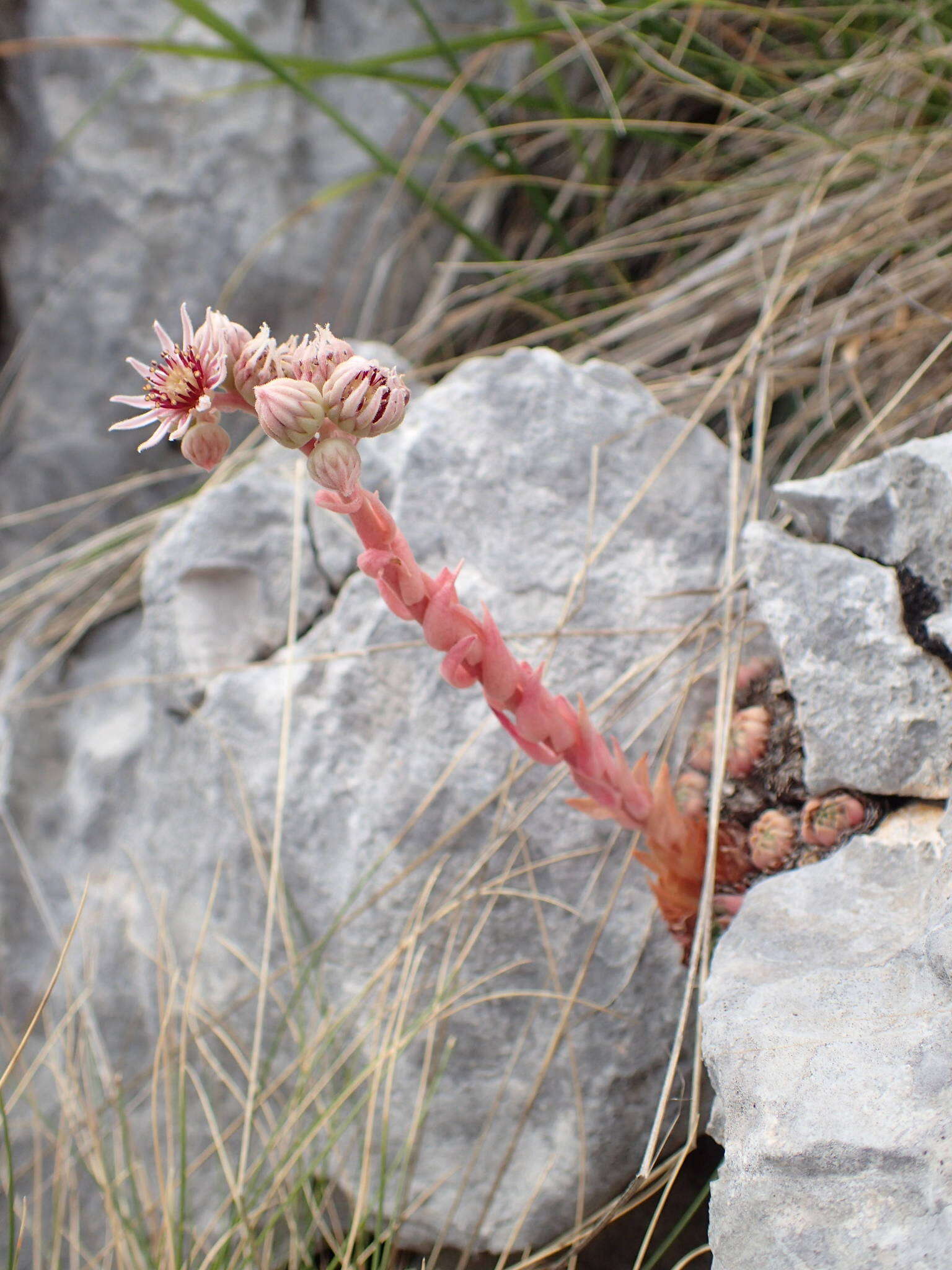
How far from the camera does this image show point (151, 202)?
2.24 m

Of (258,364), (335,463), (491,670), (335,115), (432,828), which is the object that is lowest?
(432,828)

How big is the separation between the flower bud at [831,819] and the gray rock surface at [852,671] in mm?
19

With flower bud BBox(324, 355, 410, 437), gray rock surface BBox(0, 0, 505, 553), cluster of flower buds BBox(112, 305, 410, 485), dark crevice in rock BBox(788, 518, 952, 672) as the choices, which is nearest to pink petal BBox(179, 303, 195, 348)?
cluster of flower buds BBox(112, 305, 410, 485)

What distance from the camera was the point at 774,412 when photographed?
6.32ft

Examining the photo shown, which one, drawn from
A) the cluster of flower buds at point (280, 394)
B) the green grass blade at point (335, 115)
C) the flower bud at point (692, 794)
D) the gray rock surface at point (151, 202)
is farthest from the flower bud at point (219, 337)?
the gray rock surface at point (151, 202)

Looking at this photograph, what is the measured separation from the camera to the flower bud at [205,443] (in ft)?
2.69

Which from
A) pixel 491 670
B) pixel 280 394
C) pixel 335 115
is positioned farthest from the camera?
pixel 335 115

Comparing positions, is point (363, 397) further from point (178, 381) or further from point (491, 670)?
point (491, 670)

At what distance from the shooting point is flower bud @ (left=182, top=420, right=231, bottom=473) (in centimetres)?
82

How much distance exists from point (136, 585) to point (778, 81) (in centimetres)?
174

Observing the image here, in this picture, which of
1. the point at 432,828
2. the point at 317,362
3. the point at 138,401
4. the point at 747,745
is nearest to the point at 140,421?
the point at 138,401

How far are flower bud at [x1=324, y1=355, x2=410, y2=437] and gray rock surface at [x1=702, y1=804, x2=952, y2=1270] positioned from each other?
60 centimetres

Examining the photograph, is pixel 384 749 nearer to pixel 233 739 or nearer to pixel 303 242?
pixel 233 739

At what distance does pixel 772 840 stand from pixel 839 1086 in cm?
40
